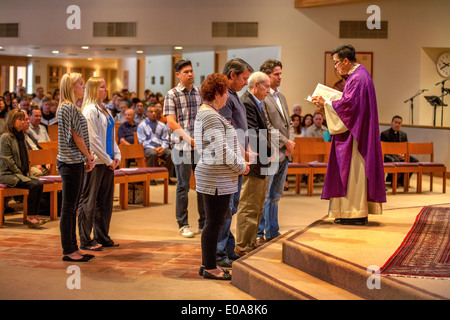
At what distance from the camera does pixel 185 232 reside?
554 cm

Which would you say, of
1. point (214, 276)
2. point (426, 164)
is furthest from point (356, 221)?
point (426, 164)

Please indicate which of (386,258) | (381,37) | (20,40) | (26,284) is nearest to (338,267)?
(386,258)

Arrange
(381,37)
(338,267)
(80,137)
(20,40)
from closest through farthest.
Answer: (338,267) < (80,137) < (381,37) < (20,40)

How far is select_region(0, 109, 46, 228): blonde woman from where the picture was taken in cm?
600

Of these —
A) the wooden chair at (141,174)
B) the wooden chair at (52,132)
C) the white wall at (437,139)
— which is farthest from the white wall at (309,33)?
the wooden chair at (141,174)

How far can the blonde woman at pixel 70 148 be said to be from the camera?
4.38m

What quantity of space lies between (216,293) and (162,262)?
89 cm

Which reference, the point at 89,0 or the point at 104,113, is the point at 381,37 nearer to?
the point at 89,0

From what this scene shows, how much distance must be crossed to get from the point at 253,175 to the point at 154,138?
4946mm

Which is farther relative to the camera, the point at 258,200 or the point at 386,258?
the point at 258,200

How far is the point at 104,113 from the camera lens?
4953 mm

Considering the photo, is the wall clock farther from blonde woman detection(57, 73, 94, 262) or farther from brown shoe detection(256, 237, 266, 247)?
blonde woman detection(57, 73, 94, 262)

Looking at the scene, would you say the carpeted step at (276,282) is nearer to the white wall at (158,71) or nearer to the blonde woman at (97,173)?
the blonde woman at (97,173)

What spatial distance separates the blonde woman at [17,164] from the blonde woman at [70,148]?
1.66 metres
